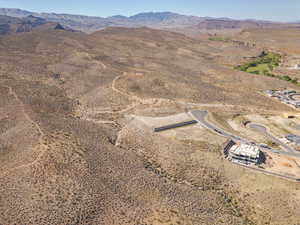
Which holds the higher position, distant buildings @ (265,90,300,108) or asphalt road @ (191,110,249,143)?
distant buildings @ (265,90,300,108)

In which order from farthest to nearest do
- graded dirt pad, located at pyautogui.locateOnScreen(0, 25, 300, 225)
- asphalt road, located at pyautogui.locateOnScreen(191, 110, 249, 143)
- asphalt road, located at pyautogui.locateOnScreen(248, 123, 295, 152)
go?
asphalt road, located at pyautogui.locateOnScreen(191, 110, 249, 143) → asphalt road, located at pyautogui.locateOnScreen(248, 123, 295, 152) → graded dirt pad, located at pyautogui.locateOnScreen(0, 25, 300, 225)

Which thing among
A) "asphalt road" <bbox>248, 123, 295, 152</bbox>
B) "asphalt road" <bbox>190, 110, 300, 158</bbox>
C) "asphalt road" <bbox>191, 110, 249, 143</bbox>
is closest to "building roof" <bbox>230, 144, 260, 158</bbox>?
"asphalt road" <bbox>190, 110, 300, 158</bbox>

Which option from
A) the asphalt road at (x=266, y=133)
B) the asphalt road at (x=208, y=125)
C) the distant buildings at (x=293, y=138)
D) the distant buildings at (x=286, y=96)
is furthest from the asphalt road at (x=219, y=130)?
the distant buildings at (x=286, y=96)

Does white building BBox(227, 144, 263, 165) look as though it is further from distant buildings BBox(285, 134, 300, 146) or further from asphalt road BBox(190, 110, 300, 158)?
distant buildings BBox(285, 134, 300, 146)

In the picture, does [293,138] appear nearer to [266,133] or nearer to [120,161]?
[266,133]

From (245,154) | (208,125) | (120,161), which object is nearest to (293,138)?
(245,154)

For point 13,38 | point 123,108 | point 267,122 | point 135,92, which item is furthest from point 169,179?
point 13,38

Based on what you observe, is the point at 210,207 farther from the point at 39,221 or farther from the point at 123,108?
the point at 123,108
